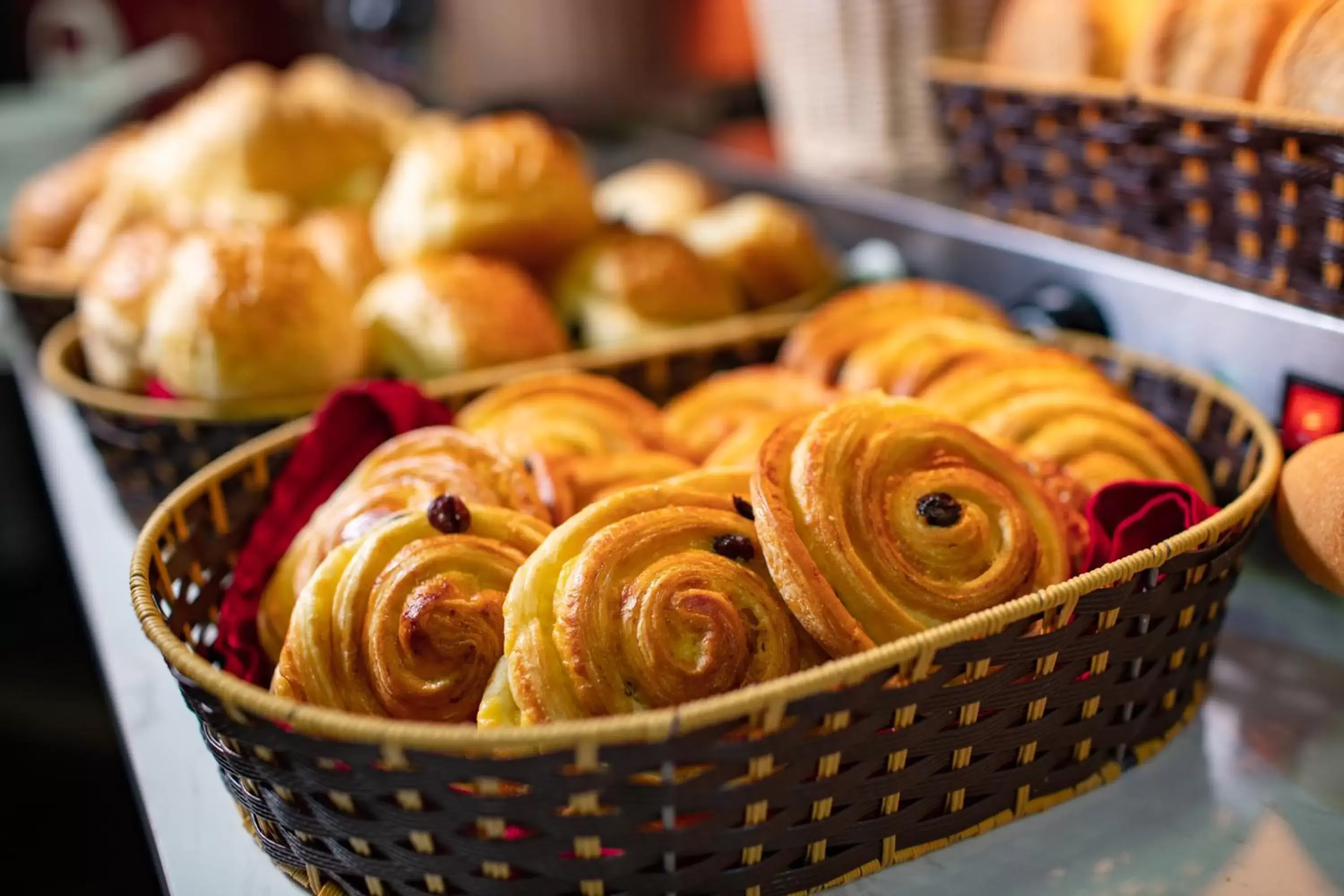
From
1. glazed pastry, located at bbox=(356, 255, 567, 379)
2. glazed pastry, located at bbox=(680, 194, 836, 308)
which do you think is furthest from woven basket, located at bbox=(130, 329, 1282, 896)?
glazed pastry, located at bbox=(680, 194, 836, 308)

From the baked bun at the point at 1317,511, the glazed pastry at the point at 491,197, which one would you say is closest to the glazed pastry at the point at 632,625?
the baked bun at the point at 1317,511

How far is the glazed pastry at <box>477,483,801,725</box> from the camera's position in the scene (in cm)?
82

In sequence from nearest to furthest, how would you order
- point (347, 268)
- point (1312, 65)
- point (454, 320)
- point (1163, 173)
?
point (1312, 65), point (1163, 173), point (454, 320), point (347, 268)

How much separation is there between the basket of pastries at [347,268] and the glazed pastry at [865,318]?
0.19m

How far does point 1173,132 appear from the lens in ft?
4.23

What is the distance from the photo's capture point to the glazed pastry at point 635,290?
172 centimetres

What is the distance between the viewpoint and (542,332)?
1.64 m

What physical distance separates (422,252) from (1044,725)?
1.22 meters

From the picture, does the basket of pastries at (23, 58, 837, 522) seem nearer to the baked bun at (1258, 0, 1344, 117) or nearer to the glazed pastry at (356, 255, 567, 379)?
the glazed pastry at (356, 255, 567, 379)

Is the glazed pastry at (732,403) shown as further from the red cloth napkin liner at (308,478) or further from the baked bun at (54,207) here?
the baked bun at (54,207)

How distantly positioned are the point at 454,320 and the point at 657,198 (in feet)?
2.74

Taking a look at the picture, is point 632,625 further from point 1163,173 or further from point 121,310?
point 121,310

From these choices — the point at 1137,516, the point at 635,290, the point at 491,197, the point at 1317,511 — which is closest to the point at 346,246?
the point at 491,197

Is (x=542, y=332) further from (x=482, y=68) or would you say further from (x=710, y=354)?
(x=482, y=68)
